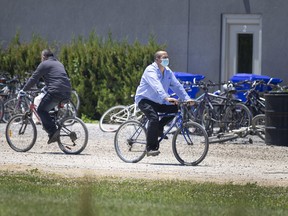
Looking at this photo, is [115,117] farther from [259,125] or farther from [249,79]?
[259,125]

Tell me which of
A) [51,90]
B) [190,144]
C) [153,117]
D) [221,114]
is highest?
[51,90]

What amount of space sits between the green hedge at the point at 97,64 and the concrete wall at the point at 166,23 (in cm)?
59

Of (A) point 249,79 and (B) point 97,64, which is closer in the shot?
(A) point 249,79

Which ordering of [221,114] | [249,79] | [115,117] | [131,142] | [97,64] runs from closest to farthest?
[131,142]
[221,114]
[115,117]
[249,79]
[97,64]

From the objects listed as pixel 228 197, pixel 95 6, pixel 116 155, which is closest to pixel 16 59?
pixel 95 6

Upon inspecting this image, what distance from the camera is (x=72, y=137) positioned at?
17.6m

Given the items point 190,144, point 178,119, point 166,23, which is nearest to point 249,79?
point 166,23

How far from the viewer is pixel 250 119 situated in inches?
826

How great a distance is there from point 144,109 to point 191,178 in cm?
240

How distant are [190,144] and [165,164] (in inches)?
19.9

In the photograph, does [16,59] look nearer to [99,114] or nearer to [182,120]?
[99,114]

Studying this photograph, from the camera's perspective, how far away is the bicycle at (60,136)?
17656 mm

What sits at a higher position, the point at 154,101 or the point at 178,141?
the point at 154,101

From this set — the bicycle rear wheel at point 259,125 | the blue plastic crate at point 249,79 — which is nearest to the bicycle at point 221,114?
the bicycle rear wheel at point 259,125
